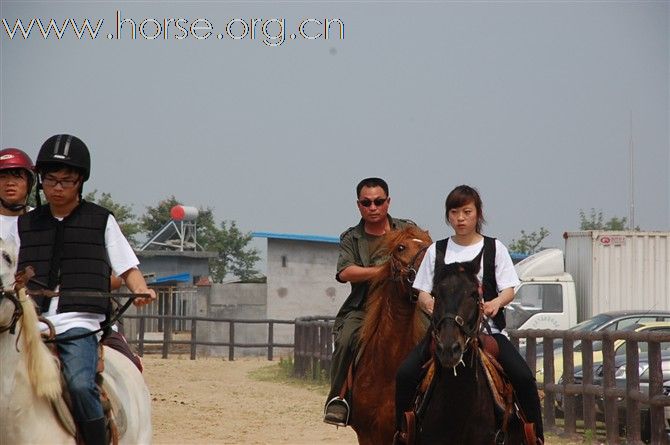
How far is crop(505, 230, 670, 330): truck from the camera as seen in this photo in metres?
25.3

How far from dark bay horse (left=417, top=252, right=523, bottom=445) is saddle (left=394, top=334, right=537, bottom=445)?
0.04m

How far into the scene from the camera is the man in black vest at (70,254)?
6.05 metres

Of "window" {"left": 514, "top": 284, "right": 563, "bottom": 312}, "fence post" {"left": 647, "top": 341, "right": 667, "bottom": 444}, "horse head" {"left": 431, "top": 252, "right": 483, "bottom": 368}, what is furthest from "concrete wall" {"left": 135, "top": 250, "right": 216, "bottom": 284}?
"horse head" {"left": 431, "top": 252, "right": 483, "bottom": 368}

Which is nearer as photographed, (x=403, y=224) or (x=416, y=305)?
(x=416, y=305)

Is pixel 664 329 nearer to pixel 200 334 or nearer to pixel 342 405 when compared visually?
pixel 342 405

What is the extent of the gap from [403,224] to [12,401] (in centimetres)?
429

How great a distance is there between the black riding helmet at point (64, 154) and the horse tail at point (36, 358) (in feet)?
2.59

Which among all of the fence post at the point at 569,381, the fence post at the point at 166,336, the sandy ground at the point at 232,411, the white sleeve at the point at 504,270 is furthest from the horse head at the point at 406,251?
the fence post at the point at 166,336

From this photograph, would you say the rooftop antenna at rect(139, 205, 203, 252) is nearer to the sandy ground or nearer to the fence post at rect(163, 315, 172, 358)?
the fence post at rect(163, 315, 172, 358)

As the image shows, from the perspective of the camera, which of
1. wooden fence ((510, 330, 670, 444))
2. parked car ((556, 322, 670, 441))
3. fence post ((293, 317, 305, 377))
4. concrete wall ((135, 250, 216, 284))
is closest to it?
wooden fence ((510, 330, 670, 444))

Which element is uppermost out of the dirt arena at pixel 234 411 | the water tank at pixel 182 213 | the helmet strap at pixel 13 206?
the water tank at pixel 182 213

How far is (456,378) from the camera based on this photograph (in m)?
7.05

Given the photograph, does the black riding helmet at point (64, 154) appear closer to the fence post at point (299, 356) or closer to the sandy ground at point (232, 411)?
the sandy ground at point (232, 411)

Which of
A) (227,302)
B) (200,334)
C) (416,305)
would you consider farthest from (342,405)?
(227,302)
